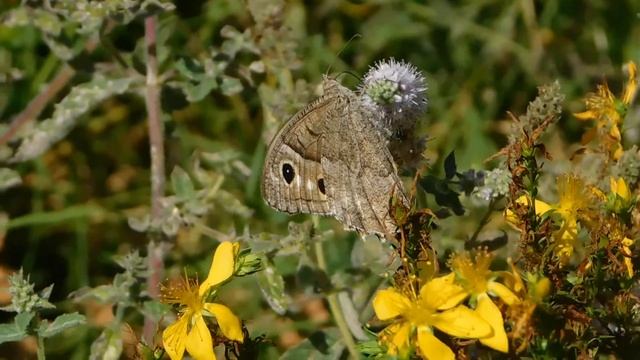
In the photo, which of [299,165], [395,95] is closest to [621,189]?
[395,95]

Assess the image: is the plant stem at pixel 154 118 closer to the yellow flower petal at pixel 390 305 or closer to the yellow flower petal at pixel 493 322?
the yellow flower petal at pixel 390 305

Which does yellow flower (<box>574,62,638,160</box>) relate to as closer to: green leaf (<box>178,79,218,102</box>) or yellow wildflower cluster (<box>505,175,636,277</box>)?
yellow wildflower cluster (<box>505,175,636,277</box>)

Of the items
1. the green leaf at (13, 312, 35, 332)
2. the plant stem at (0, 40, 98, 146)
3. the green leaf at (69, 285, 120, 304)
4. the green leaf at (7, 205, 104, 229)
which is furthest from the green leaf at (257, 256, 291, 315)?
the green leaf at (7, 205, 104, 229)

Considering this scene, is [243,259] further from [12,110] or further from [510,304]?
[12,110]

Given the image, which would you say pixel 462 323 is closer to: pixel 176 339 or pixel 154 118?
pixel 176 339

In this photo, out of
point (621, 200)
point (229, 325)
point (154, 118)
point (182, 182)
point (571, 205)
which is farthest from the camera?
point (154, 118)

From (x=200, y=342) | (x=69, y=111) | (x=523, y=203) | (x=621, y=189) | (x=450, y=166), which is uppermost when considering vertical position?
(x=69, y=111)
